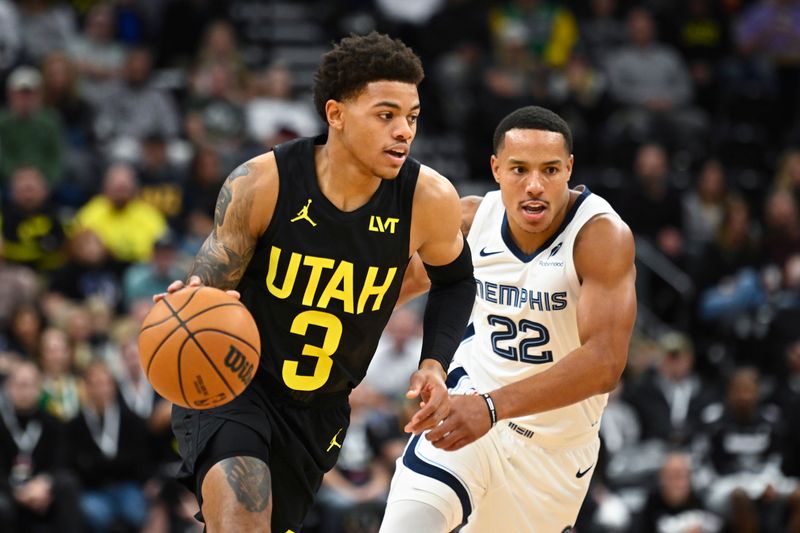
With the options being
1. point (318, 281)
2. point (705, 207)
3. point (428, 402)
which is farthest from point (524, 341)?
point (705, 207)

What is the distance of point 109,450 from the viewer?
11133mm

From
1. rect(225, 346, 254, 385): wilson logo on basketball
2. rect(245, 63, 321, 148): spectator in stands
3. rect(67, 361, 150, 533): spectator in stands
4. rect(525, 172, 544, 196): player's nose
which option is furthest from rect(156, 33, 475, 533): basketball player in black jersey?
rect(245, 63, 321, 148): spectator in stands

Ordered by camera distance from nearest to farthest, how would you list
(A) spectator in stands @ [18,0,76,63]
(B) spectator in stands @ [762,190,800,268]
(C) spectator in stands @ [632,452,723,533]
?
(C) spectator in stands @ [632,452,723,533] → (B) spectator in stands @ [762,190,800,268] → (A) spectator in stands @ [18,0,76,63]

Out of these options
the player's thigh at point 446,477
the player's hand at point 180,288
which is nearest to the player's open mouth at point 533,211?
the player's thigh at point 446,477

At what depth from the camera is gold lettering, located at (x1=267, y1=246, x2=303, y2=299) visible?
5.84 meters

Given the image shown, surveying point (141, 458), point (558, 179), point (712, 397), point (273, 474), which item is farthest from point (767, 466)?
point (273, 474)

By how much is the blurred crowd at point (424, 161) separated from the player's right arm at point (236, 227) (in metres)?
5.41

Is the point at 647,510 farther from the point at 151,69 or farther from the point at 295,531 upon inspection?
the point at 151,69

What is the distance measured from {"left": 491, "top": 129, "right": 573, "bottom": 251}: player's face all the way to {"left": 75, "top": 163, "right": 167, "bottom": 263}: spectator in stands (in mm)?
6956

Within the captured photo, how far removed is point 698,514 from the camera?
11852 millimetres

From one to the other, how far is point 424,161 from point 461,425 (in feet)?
31.8

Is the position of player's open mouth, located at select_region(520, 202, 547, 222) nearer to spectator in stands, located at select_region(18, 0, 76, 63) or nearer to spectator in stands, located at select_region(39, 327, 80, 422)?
spectator in stands, located at select_region(39, 327, 80, 422)

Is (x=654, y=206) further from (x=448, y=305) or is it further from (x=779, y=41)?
(x=448, y=305)

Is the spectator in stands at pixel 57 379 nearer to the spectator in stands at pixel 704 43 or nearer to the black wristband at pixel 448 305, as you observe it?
the black wristband at pixel 448 305
